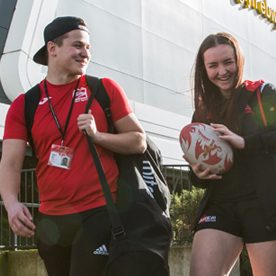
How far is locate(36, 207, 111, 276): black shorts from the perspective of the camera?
123 inches

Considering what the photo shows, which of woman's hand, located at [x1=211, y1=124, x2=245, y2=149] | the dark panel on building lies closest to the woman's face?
woman's hand, located at [x1=211, y1=124, x2=245, y2=149]

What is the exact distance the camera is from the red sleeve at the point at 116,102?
3.36 m

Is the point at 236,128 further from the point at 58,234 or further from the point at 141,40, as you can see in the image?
the point at 141,40

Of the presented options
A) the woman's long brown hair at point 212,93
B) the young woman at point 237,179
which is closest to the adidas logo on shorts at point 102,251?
the young woman at point 237,179

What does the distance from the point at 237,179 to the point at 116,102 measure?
2.83 ft

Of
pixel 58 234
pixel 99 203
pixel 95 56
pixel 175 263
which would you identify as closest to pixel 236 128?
pixel 99 203

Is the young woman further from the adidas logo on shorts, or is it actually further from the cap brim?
the cap brim

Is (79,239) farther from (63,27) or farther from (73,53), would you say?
(63,27)

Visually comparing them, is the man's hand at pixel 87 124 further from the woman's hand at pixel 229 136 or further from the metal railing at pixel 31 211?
the metal railing at pixel 31 211

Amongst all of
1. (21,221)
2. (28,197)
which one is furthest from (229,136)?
(28,197)

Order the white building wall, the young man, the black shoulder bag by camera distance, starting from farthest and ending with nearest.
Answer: the white building wall
the young man
the black shoulder bag

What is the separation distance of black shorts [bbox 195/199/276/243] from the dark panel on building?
878 cm

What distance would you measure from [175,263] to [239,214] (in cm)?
354

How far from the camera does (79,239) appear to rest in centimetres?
318
